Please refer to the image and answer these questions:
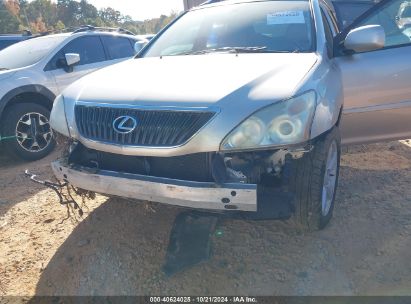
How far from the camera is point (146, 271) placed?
8.39 feet

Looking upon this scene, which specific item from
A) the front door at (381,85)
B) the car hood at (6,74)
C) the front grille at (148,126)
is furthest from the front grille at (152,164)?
the car hood at (6,74)

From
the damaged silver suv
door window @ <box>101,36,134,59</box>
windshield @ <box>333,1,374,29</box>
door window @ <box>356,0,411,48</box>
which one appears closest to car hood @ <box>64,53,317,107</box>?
the damaged silver suv

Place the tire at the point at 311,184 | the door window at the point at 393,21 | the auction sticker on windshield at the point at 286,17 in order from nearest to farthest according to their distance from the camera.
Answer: the tire at the point at 311,184 → the auction sticker on windshield at the point at 286,17 → the door window at the point at 393,21

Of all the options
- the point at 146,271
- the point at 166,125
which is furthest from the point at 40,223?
the point at 166,125

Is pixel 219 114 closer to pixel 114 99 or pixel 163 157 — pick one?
pixel 163 157

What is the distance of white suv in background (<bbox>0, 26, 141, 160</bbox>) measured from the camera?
15.7 feet

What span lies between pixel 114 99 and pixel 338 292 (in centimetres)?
176

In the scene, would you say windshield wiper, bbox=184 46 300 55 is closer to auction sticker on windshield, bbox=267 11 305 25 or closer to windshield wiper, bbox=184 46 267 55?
windshield wiper, bbox=184 46 267 55

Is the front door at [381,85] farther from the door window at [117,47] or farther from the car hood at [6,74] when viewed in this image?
the door window at [117,47]

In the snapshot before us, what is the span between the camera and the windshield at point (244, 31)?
3.02 m

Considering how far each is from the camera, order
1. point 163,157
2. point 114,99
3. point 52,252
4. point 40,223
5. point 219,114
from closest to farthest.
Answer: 1. point 219,114
2. point 163,157
3. point 114,99
4. point 52,252
5. point 40,223

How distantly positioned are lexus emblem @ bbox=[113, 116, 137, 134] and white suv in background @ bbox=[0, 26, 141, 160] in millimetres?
3041

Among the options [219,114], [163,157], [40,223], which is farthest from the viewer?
[40,223]

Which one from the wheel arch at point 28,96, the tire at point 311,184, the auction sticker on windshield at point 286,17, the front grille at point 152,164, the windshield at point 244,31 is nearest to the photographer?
the front grille at point 152,164
